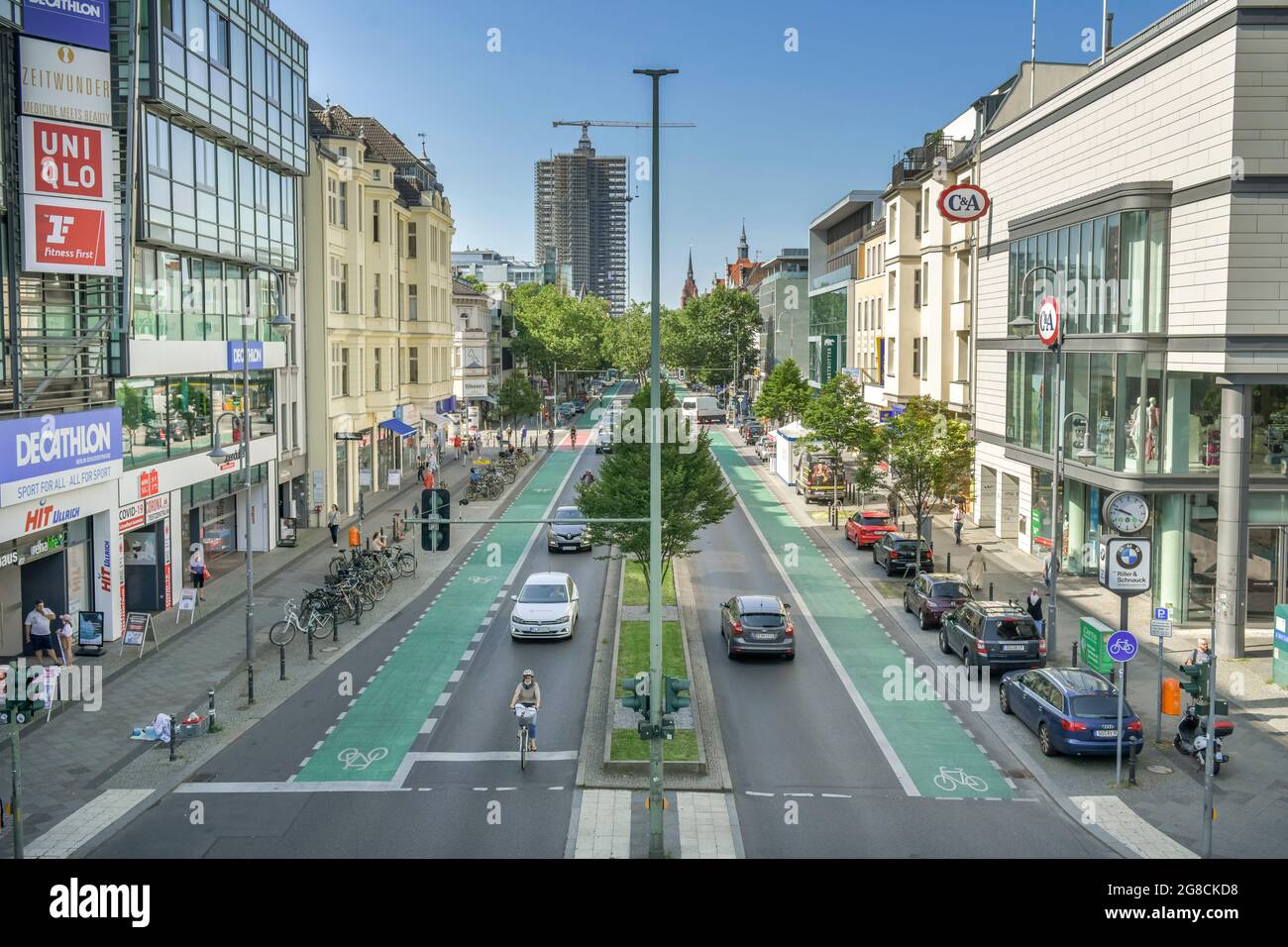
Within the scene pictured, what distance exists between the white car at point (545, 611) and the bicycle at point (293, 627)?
4.50 m

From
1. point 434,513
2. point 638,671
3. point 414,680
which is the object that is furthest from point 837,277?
point 434,513

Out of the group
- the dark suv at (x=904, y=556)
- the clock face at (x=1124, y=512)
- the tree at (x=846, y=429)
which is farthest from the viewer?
the tree at (x=846, y=429)

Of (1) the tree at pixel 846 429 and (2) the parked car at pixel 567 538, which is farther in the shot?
(1) the tree at pixel 846 429

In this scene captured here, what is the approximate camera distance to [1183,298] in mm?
28516

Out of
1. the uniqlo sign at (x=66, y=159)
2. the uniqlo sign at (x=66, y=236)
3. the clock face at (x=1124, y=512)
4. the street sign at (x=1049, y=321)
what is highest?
the uniqlo sign at (x=66, y=159)

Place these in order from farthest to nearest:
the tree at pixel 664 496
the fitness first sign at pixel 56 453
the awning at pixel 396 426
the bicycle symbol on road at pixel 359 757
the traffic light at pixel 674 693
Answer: the awning at pixel 396 426 → the tree at pixel 664 496 → the fitness first sign at pixel 56 453 → the bicycle symbol on road at pixel 359 757 → the traffic light at pixel 674 693

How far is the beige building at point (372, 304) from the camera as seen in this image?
151ft

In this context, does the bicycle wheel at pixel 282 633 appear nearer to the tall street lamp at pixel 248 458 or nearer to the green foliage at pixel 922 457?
the tall street lamp at pixel 248 458

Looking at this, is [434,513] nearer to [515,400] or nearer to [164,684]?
[164,684]

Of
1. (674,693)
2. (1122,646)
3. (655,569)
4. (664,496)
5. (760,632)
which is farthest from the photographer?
(664,496)

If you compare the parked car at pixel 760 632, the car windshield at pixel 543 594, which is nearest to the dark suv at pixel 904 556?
the parked car at pixel 760 632

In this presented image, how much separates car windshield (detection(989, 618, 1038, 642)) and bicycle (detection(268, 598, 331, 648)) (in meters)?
14.7

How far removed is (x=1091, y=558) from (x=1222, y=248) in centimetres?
1191

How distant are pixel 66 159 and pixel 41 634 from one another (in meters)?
9.54
